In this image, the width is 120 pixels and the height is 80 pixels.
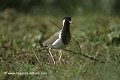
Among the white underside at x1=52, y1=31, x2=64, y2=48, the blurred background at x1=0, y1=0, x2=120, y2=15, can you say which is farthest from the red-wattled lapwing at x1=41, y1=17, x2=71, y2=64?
the blurred background at x1=0, y1=0, x2=120, y2=15

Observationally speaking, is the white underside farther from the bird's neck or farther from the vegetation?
the vegetation

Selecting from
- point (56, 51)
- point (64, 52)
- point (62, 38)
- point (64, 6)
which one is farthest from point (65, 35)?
point (64, 6)

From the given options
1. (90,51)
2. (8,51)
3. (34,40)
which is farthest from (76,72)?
(34,40)

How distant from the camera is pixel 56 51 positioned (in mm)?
8906

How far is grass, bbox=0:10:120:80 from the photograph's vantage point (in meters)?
6.86

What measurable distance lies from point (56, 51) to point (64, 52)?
0.20m

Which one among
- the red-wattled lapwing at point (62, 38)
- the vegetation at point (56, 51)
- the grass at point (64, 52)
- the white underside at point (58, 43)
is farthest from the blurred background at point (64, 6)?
the white underside at point (58, 43)

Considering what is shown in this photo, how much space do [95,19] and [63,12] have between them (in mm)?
2716

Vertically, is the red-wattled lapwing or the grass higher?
the red-wattled lapwing

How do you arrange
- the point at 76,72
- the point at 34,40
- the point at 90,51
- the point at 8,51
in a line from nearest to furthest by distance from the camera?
the point at 76,72, the point at 8,51, the point at 90,51, the point at 34,40

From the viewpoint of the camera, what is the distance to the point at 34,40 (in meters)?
10.8

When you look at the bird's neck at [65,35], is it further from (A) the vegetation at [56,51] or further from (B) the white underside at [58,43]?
(A) the vegetation at [56,51]

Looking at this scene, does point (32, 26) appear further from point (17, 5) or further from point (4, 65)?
point (4, 65)

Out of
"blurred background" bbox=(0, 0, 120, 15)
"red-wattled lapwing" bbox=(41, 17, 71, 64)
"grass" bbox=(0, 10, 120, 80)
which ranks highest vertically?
"blurred background" bbox=(0, 0, 120, 15)
